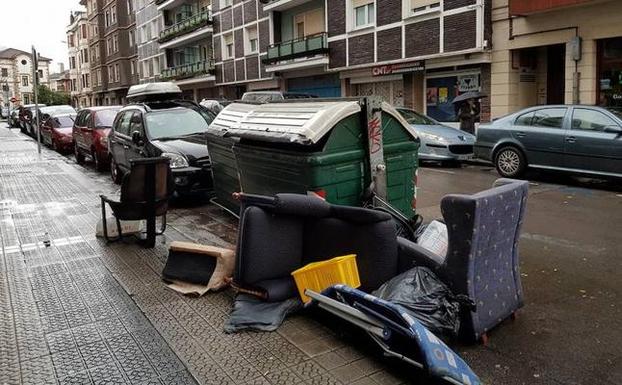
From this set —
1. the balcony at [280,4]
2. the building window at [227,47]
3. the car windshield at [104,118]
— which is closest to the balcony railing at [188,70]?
the building window at [227,47]

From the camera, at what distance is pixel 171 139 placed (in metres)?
10.5

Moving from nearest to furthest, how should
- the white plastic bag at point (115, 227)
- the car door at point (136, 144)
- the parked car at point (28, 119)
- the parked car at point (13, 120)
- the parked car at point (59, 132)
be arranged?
the white plastic bag at point (115, 227)
the car door at point (136, 144)
the parked car at point (59, 132)
the parked car at point (28, 119)
the parked car at point (13, 120)

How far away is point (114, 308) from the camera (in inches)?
193

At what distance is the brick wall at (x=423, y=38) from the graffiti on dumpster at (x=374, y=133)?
15.0 m

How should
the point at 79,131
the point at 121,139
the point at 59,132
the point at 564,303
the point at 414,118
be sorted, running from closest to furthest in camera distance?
the point at 564,303
the point at 121,139
the point at 414,118
the point at 79,131
the point at 59,132

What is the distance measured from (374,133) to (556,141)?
22.2ft

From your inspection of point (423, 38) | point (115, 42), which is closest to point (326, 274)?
point (423, 38)

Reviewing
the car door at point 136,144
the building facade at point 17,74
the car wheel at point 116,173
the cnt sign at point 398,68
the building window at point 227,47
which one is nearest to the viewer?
the car door at point 136,144

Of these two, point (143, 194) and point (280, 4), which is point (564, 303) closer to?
point (143, 194)

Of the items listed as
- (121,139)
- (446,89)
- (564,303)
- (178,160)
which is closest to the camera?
(564,303)

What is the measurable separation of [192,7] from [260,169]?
132ft

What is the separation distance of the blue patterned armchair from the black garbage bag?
0.07m

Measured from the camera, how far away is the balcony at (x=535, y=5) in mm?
15634

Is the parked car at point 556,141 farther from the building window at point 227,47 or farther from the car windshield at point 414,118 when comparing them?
the building window at point 227,47
